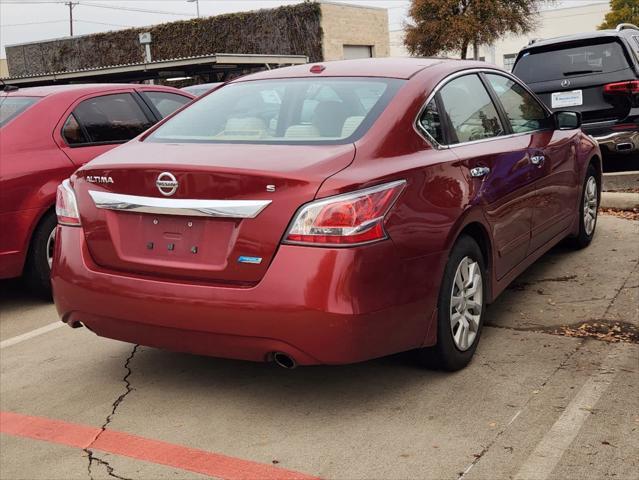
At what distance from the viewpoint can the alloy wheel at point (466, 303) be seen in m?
4.04

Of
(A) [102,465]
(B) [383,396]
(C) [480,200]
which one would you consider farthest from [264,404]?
(C) [480,200]

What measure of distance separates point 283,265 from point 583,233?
3.64 meters

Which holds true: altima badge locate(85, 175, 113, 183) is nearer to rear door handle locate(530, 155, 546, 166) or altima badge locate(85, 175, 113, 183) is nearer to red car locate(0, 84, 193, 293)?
red car locate(0, 84, 193, 293)

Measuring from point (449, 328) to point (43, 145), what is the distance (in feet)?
11.6

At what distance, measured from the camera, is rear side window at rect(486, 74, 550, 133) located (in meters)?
5.13

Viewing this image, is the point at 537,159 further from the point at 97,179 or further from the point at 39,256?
the point at 39,256

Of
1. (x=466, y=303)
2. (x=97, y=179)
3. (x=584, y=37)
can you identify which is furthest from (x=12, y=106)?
(x=584, y=37)

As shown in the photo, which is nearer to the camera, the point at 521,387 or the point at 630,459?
the point at 630,459

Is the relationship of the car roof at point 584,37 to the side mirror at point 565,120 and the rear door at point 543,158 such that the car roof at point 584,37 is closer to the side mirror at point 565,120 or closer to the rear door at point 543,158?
the rear door at point 543,158

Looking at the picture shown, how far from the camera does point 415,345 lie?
3.74 m

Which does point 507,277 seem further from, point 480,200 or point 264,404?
point 264,404

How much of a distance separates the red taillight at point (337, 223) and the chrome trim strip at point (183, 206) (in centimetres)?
18

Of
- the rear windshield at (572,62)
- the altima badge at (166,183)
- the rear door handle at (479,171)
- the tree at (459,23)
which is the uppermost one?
the tree at (459,23)

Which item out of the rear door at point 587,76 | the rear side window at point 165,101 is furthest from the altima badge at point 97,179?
the rear door at point 587,76
